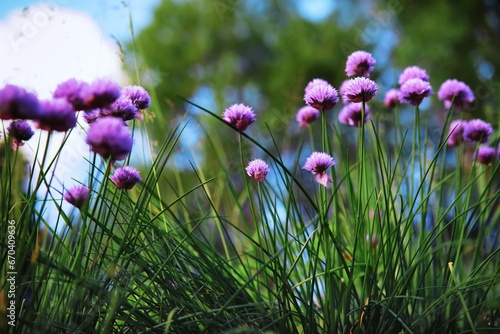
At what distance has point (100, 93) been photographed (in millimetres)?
564

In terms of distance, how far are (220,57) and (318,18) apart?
270 centimetres

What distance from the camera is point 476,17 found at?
656 cm

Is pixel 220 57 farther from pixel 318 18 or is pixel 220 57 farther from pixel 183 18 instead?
pixel 318 18

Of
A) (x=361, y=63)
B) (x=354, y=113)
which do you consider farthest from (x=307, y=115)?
(x=361, y=63)

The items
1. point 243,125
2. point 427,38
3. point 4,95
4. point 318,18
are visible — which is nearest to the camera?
point 4,95

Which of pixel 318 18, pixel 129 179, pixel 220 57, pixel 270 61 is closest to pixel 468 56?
pixel 318 18

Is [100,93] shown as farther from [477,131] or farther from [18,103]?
[477,131]

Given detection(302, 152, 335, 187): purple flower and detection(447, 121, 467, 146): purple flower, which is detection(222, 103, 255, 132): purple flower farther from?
detection(447, 121, 467, 146): purple flower

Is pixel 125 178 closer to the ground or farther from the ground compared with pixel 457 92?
closer to the ground

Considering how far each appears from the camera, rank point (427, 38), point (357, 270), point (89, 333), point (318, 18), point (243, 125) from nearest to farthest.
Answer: point (89, 333) → point (243, 125) → point (357, 270) → point (427, 38) → point (318, 18)

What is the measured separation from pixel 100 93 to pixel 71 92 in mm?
61

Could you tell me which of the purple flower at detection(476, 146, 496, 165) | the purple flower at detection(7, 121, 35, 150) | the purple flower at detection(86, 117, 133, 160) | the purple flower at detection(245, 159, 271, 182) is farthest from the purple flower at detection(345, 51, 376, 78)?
the purple flower at detection(7, 121, 35, 150)

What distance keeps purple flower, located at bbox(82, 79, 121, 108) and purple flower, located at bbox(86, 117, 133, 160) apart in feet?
0.18

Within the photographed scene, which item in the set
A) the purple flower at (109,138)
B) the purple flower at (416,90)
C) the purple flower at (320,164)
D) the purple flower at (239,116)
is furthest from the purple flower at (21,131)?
the purple flower at (416,90)
